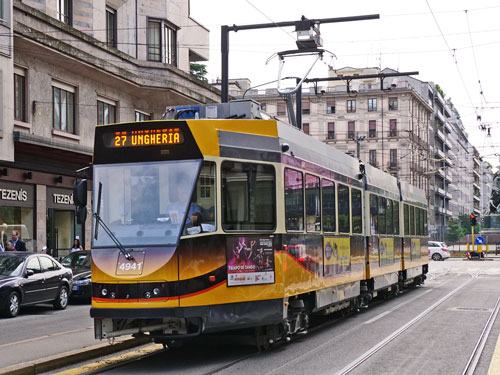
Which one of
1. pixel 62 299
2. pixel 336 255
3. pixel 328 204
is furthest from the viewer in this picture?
pixel 62 299

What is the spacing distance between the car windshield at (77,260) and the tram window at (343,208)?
33.7 ft

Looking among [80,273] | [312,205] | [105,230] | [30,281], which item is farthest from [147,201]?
[80,273]

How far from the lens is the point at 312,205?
1238 cm

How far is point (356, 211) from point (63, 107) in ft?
51.5

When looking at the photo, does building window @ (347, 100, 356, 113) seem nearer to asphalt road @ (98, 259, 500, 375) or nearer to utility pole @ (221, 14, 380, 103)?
utility pole @ (221, 14, 380, 103)

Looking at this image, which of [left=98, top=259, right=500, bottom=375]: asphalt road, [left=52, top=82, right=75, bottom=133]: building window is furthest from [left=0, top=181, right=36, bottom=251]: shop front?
[left=98, top=259, right=500, bottom=375]: asphalt road

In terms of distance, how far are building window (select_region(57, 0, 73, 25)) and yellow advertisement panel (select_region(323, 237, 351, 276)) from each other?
18.0 metres

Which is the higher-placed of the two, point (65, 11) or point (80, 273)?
point (65, 11)

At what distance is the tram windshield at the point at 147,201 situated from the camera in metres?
9.55

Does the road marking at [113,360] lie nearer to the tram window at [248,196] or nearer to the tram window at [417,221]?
the tram window at [248,196]

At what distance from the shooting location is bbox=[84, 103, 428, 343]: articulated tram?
9477 mm

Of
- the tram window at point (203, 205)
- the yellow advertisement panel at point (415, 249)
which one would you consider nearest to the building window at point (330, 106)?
the yellow advertisement panel at point (415, 249)

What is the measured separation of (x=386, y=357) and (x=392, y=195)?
34.7 feet

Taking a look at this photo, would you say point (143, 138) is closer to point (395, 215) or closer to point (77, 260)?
point (395, 215)
